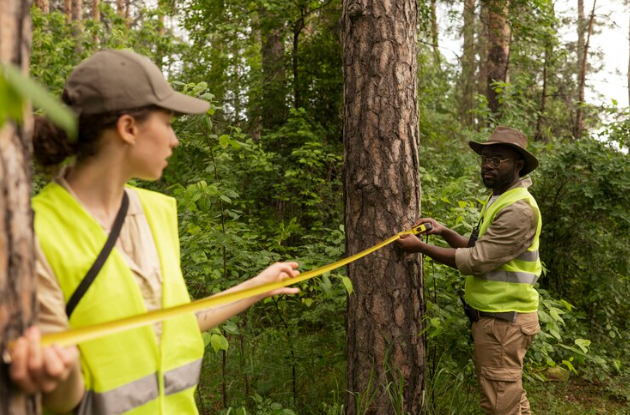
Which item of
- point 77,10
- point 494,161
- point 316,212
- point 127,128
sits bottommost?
point 316,212

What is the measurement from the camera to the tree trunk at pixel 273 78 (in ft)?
29.8

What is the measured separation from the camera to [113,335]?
1.62m

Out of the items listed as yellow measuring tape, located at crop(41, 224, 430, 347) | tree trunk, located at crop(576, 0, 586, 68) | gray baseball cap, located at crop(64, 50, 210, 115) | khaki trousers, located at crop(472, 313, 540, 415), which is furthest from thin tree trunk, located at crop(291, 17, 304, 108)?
tree trunk, located at crop(576, 0, 586, 68)

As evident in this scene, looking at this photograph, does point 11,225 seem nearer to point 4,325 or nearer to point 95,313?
point 4,325

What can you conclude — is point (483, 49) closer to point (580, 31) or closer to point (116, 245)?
point (580, 31)

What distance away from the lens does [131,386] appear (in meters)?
1.67

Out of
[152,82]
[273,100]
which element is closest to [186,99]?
[152,82]

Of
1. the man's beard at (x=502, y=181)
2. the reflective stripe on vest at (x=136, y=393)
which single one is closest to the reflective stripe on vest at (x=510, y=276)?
the man's beard at (x=502, y=181)

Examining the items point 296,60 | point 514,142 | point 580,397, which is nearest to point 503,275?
point 514,142

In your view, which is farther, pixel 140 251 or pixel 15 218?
pixel 140 251

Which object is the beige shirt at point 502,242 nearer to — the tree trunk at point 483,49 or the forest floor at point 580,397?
the forest floor at point 580,397

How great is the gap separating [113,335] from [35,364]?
0.47m

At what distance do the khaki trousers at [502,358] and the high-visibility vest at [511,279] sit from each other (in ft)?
0.33

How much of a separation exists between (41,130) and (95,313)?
621 mm
